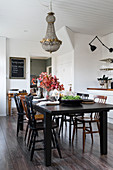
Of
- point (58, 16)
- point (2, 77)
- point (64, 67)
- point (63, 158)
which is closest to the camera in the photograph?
point (63, 158)

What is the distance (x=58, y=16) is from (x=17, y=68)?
117 inches

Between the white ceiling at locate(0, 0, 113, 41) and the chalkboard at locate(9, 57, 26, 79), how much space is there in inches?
38.7

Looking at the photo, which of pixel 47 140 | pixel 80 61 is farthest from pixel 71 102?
pixel 80 61

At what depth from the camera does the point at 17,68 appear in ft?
23.1

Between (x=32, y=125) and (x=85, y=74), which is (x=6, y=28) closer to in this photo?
(x=85, y=74)

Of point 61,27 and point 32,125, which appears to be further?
point 61,27

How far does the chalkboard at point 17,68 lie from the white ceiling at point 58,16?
3.23 feet

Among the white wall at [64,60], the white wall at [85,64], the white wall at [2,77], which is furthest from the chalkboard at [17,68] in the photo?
the white wall at [85,64]

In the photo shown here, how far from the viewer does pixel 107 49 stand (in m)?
6.50

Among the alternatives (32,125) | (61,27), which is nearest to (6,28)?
(61,27)

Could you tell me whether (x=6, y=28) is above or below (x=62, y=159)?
above

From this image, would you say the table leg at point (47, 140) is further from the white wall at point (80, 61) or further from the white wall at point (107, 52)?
the white wall at point (107, 52)

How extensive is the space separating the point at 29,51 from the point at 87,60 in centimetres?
229

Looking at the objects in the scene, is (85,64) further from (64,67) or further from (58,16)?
(58,16)
